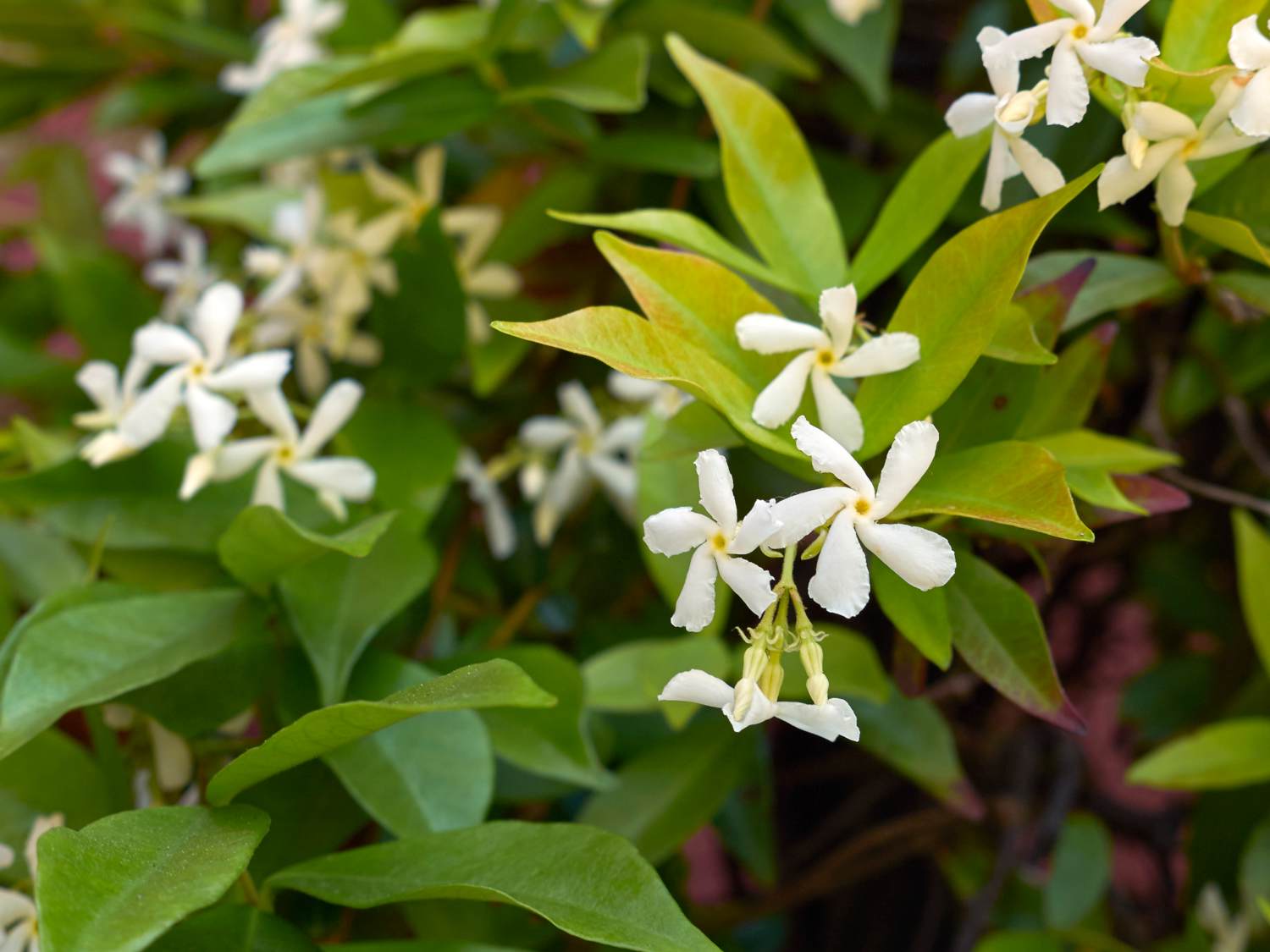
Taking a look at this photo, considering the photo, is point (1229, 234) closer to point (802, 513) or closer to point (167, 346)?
point (802, 513)

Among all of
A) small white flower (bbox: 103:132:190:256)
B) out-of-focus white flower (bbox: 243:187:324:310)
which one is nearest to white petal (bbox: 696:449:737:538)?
out-of-focus white flower (bbox: 243:187:324:310)

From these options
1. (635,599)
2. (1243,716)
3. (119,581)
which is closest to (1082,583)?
(1243,716)

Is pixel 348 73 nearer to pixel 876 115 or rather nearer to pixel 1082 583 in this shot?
pixel 876 115

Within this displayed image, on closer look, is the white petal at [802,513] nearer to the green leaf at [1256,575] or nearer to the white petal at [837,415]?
the white petal at [837,415]

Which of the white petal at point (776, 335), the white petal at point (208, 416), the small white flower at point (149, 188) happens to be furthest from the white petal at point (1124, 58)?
the small white flower at point (149, 188)

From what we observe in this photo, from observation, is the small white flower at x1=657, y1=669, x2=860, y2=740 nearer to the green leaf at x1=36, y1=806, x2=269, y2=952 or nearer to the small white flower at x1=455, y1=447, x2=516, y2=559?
the green leaf at x1=36, y1=806, x2=269, y2=952

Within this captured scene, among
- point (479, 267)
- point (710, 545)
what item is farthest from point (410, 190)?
point (710, 545)
